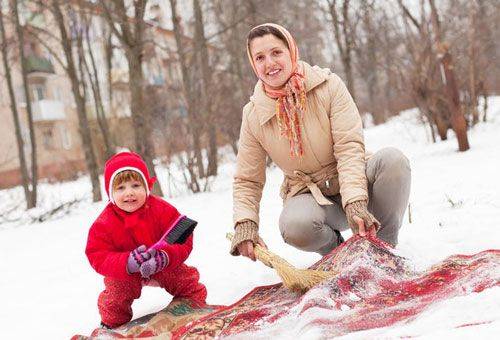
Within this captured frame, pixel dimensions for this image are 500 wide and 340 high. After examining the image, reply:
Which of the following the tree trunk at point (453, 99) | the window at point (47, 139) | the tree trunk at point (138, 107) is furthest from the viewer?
the window at point (47, 139)

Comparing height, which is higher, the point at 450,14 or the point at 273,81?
the point at 450,14

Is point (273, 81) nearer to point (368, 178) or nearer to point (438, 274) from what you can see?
point (368, 178)

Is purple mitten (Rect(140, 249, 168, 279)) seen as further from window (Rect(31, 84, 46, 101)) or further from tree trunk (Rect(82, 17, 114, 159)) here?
window (Rect(31, 84, 46, 101))

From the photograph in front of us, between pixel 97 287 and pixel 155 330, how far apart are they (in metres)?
1.33

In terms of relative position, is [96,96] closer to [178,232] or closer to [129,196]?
[129,196]

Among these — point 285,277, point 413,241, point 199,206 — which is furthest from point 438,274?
point 199,206

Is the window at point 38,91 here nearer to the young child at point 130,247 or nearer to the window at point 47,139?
the window at point 47,139

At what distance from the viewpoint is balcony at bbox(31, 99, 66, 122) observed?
2131 cm

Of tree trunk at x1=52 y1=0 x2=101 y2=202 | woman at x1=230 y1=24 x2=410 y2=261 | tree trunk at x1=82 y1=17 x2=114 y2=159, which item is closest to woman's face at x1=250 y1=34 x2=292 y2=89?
woman at x1=230 y1=24 x2=410 y2=261

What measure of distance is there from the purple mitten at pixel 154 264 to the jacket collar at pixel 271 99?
750 millimetres

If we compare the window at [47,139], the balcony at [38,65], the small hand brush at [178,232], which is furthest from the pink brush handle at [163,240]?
the window at [47,139]

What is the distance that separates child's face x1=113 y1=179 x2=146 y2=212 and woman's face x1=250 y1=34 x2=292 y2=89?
2.53ft

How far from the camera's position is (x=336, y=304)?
176 cm

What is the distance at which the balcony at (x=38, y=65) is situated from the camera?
20.9 m
